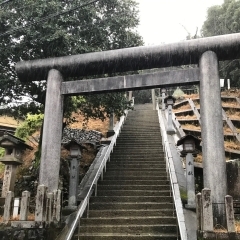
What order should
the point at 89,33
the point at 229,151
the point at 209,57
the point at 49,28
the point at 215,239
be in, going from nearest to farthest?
1. the point at 215,239
2. the point at 209,57
3. the point at 49,28
4. the point at 89,33
5. the point at 229,151

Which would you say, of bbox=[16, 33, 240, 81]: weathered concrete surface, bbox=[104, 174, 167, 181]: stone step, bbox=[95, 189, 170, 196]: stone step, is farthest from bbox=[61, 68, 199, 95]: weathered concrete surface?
bbox=[104, 174, 167, 181]: stone step

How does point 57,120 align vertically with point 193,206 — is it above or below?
above

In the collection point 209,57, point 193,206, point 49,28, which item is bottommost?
point 193,206

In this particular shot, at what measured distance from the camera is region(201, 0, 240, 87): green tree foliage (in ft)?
73.2

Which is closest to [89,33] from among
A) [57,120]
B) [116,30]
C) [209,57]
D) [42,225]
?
[116,30]

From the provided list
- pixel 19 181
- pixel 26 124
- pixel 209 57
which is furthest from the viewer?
pixel 26 124

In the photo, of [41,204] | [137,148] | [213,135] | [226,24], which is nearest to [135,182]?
[137,148]

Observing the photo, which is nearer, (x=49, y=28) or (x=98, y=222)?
(x=98, y=222)

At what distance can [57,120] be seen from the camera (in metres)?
8.39

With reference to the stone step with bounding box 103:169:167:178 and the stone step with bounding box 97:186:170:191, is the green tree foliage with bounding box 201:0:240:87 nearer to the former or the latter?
the stone step with bounding box 103:169:167:178

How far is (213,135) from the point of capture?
7.16m

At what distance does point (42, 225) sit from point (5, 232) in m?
0.90

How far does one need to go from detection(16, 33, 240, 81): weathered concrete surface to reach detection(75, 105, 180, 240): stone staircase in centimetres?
395

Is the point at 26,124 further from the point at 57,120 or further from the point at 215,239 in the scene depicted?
the point at 215,239
